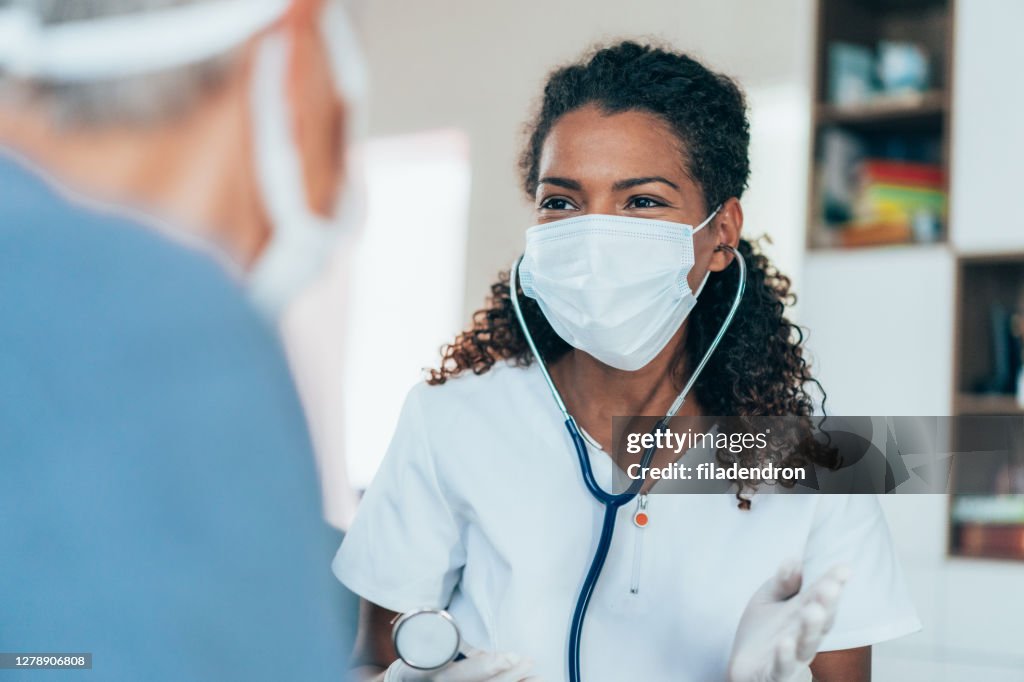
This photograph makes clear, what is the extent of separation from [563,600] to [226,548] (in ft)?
1.67

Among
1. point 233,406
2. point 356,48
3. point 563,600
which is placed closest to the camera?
point 233,406

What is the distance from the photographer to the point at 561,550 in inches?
32.3

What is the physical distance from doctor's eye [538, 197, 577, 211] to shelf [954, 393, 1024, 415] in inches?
27.5

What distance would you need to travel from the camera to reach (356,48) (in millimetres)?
1465

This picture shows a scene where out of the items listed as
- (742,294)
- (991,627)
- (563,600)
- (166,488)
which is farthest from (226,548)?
(991,627)

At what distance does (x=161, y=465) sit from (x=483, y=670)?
507 mm

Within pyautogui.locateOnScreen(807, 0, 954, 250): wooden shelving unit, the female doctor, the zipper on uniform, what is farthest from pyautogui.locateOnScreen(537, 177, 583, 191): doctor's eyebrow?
pyautogui.locateOnScreen(807, 0, 954, 250): wooden shelving unit

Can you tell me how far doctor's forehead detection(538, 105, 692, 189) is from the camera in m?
0.82

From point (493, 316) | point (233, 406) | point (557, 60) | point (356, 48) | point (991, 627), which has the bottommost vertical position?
point (991, 627)

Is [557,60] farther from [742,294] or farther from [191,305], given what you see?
[191,305]

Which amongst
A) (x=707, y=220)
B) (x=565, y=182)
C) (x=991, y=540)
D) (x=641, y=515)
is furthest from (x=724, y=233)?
(x=991, y=540)

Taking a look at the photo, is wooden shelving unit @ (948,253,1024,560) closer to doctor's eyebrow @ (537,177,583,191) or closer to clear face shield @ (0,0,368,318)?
doctor's eyebrow @ (537,177,583,191)

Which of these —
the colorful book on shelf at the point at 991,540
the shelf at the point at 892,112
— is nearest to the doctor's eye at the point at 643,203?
the colorful book on shelf at the point at 991,540

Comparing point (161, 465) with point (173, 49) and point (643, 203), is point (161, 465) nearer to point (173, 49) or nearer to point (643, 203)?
point (173, 49)
